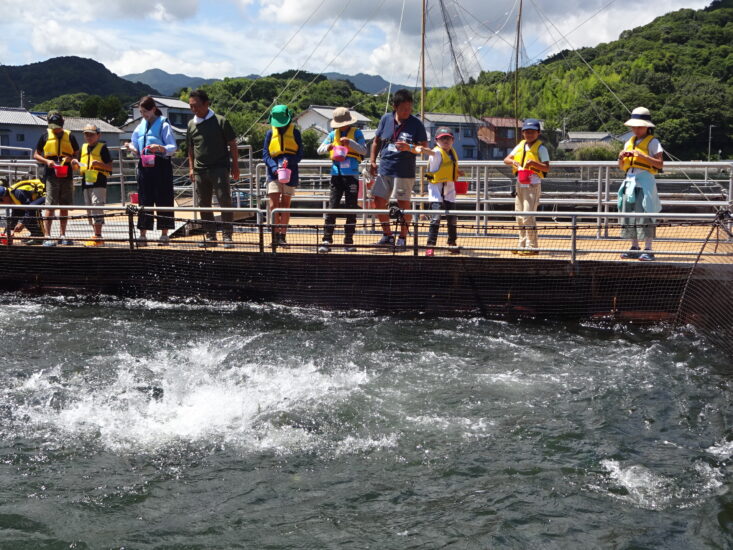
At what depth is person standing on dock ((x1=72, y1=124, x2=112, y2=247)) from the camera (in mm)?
11102

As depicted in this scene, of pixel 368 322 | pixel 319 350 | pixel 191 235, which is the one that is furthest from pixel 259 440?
pixel 191 235

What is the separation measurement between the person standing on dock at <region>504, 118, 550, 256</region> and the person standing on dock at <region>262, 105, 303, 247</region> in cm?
293

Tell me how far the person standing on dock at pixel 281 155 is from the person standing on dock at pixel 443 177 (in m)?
1.78

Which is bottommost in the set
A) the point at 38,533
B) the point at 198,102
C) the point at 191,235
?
the point at 38,533

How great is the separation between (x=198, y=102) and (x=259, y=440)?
19.8 ft

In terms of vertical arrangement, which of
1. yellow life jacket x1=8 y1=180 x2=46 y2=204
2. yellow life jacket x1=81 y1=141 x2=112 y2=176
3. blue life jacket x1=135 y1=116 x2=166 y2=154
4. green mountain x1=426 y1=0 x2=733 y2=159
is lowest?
yellow life jacket x1=8 y1=180 x2=46 y2=204

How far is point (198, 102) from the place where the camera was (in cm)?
1053

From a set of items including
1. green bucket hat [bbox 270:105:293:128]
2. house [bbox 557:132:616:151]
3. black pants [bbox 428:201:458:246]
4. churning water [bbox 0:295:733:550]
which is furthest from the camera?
house [bbox 557:132:616:151]

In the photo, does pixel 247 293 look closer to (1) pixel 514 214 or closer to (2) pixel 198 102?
(2) pixel 198 102

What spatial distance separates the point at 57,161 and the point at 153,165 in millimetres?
1709

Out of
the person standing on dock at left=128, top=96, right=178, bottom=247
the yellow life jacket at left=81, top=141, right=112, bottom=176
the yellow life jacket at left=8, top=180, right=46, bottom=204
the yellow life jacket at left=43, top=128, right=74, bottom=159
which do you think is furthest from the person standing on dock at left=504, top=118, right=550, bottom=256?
the yellow life jacket at left=8, top=180, right=46, bottom=204

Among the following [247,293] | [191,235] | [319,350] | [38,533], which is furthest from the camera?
[191,235]

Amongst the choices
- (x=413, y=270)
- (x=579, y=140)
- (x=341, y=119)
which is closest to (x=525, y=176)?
(x=413, y=270)

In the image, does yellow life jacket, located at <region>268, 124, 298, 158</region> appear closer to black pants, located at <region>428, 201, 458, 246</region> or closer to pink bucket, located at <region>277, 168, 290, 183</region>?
pink bucket, located at <region>277, 168, 290, 183</region>
